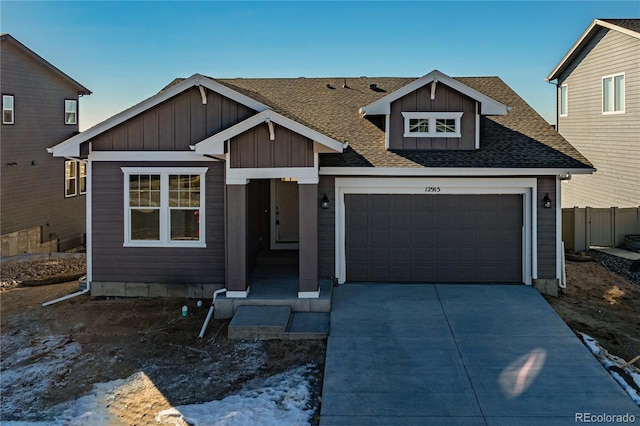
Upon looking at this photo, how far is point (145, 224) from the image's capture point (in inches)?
420

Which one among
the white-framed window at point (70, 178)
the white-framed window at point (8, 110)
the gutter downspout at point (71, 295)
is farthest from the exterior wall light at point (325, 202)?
the white-framed window at point (70, 178)

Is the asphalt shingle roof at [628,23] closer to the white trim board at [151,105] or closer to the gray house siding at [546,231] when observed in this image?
the gray house siding at [546,231]

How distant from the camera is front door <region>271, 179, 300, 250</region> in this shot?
13.1 metres

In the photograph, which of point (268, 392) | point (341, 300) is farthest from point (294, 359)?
point (341, 300)

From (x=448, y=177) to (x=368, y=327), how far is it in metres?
4.04

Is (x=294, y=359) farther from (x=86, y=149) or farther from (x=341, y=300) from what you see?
(x=86, y=149)

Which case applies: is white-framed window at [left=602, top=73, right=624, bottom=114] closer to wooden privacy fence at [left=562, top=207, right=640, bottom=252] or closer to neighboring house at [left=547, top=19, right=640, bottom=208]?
neighboring house at [left=547, top=19, right=640, bottom=208]

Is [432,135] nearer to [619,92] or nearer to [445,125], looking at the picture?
[445,125]

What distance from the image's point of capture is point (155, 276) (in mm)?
10648

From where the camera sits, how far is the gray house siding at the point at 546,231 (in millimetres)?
10742

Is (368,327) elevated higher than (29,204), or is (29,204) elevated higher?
(29,204)

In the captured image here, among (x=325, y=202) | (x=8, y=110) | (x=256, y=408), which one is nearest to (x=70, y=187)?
(x=8, y=110)

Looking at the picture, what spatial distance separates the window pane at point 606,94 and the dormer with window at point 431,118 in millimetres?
10014

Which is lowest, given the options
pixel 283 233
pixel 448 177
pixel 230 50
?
pixel 283 233
